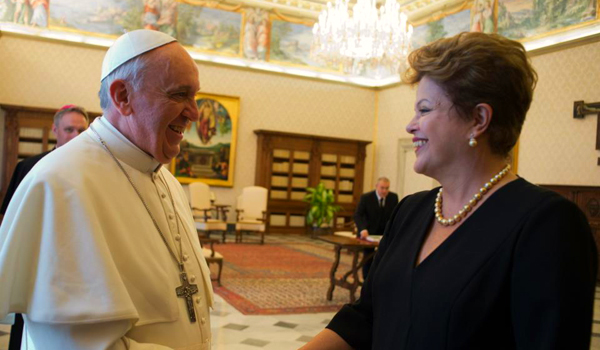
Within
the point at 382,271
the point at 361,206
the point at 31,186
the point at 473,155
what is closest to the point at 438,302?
the point at 382,271

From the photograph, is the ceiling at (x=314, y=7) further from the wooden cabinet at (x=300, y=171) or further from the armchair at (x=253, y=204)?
the armchair at (x=253, y=204)

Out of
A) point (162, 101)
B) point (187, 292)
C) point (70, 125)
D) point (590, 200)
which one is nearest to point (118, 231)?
point (187, 292)

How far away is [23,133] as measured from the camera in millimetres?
13055

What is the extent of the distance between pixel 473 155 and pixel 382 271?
0.47m

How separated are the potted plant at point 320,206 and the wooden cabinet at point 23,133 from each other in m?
6.21

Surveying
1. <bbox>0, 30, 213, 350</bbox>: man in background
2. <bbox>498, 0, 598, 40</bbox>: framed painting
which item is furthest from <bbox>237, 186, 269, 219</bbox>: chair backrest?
<bbox>0, 30, 213, 350</bbox>: man in background

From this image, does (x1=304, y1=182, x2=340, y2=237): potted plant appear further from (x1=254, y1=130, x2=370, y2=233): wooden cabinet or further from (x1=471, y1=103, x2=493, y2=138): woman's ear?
(x1=471, y1=103, x2=493, y2=138): woman's ear

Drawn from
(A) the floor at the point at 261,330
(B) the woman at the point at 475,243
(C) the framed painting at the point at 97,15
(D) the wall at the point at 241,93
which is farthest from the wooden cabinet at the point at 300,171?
(B) the woman at the point at 475,243

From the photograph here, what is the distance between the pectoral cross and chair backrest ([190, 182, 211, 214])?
11588 mm

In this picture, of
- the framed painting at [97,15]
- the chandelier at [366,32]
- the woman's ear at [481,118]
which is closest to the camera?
the woman's ear at [481,118]

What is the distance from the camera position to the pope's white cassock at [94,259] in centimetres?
154

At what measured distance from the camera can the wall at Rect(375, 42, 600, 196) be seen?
10.6m

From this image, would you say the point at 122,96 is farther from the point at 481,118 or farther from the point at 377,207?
the point at 377,207

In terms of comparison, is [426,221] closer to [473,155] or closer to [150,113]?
[473,155]
